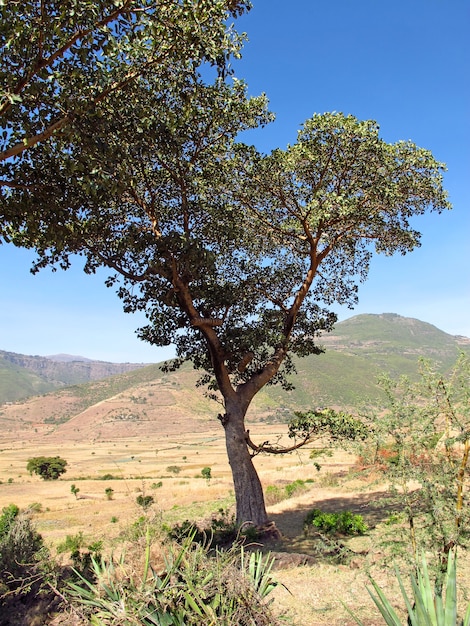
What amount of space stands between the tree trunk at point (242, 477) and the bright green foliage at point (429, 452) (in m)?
5.82

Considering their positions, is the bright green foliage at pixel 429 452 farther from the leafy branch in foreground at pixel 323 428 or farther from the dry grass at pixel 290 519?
the leafy branch in foreground at pixel 323 428

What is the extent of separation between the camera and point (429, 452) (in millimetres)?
7008

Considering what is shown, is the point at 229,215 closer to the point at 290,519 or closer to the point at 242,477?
the point at 242,477

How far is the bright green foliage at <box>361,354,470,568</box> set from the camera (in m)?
6.62

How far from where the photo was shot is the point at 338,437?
41.2 feet

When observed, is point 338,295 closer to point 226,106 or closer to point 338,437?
point 338,437

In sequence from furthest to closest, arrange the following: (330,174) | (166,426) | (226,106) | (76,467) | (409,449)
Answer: (166,426) < (76,467) < (330,174) < (226,106) < (409,449)

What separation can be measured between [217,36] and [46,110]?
3246 millimetres

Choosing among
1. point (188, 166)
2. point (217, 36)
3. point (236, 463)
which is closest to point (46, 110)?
point (217, 36)

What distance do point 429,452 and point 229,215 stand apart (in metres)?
8.18

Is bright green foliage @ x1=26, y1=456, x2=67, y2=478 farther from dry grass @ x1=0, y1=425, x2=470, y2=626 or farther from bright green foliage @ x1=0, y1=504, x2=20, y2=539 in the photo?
bright green foliage @ x1=0, y1=504, x2=20, y2=539

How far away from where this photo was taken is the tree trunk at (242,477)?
12.3 m

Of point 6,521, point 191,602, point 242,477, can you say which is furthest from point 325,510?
point 191,602

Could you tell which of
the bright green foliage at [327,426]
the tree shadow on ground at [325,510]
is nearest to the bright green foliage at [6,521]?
the tree shadow on ground at [325,510]
